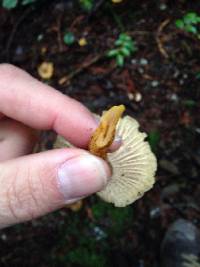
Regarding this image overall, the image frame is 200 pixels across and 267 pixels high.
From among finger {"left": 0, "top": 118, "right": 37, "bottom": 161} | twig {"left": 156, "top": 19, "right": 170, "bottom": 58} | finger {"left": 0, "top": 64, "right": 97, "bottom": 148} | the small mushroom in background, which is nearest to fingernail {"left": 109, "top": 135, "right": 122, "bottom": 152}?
the small mushroom in background

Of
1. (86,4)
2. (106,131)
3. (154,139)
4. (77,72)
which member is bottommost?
(154,139)

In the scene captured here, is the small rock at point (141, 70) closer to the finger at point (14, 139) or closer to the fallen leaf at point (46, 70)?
the fallen leaf at point (46, 70)

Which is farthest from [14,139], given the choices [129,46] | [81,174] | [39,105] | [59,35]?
[59,35]

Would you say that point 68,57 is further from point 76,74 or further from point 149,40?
point 149,40

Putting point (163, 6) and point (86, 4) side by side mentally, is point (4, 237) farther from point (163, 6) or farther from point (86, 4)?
point (163, 6)

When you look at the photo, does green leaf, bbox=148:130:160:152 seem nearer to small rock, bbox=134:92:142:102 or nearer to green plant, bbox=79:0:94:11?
small rock, bbox=134:92:142:102

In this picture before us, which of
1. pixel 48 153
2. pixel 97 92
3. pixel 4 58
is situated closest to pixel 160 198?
pixel 97 92

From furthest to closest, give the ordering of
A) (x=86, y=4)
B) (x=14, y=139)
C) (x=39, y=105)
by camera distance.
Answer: (x=86, y=4), (x=14, y=139), (x=39, y=105)
